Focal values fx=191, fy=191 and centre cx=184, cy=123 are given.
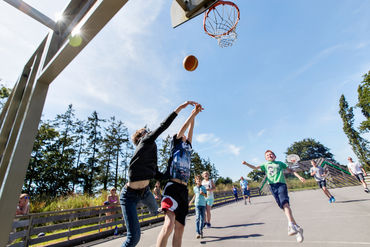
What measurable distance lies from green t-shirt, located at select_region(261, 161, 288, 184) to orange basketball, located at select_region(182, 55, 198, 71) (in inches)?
132

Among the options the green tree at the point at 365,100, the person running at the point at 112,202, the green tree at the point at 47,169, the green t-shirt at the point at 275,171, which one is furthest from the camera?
the green tree at the point at 365,100

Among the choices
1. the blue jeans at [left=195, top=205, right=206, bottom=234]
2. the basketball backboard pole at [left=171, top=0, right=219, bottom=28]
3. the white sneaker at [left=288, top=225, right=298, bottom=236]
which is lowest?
the white sneaker at [left=288, top=225, right=298, bottom=236]

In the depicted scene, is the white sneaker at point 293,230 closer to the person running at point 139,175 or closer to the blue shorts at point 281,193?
the blue shorts at point 281,193

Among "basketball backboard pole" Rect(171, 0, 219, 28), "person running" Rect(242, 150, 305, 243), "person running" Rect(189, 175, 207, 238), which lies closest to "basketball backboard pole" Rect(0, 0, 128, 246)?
"basketball backboard pole" Rect(171, 0, 219, 28)

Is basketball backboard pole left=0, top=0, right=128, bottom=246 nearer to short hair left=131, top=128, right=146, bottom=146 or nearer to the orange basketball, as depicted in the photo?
short hair left=131, top=128, right=146, bottom=146

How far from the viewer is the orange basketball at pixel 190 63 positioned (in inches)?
149

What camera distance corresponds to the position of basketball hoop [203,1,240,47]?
4.43 meters

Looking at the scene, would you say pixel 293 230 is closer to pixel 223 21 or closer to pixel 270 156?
pixel 270 156

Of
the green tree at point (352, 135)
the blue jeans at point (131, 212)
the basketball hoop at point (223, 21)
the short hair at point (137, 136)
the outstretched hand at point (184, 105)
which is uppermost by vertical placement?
the green tree at point (352, 135)

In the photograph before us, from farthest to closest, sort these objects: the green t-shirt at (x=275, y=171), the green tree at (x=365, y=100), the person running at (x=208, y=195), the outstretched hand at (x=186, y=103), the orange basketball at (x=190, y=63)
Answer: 1. the green tree at (x=365, y=100)
2. the person running at (x=208, y=195)
3. the green t-shirt at (x=275, y=171)
4. the orange basketball at (x=190, y=63)
5. the outstretched hand at (x=186, y=103)

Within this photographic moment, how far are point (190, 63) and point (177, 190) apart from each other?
2433mm

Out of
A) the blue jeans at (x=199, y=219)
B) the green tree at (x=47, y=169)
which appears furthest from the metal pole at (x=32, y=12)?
the green tree at (x=47, y=169)

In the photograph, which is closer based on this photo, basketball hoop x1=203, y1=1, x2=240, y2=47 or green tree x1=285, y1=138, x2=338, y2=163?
basketball hoop x1=203, y1=1, x2=240, y2=47

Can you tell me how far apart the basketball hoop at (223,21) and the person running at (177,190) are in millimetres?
2604
